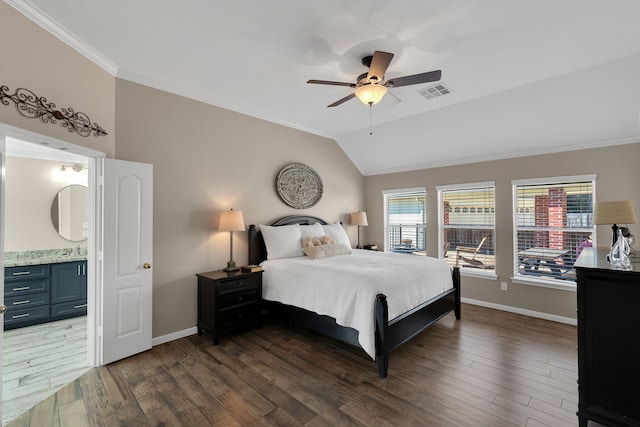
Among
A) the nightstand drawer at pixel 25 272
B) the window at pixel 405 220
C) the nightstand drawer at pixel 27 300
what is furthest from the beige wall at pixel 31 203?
the window at pixel 405 220

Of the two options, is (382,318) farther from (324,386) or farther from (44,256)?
(44,256)

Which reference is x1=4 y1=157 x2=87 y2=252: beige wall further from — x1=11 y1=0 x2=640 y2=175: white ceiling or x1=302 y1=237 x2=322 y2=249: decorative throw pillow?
x1=302 y1=237 x2=322 y2=249: decorative throw pillow

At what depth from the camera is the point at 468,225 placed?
5.01m

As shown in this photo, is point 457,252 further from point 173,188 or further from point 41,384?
point 41,384

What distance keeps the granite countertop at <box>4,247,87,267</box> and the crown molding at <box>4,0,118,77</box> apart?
286 centimetres

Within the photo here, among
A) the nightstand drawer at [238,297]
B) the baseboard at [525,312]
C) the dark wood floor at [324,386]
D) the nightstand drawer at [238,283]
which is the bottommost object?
the dark wood floor at [324,386]

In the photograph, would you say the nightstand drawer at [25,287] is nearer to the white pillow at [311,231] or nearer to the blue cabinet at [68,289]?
the blue cabinet at [68,289]

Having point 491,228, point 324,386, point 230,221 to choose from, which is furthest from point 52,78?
point 491,228

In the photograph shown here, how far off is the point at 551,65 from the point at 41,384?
570cm

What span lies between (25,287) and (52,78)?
3.06m

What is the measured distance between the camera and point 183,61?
2898 millimetres

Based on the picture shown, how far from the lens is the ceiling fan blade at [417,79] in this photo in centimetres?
239

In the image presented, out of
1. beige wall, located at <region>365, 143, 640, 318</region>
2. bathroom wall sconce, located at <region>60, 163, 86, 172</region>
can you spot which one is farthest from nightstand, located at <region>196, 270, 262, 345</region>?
beige wall, located at <region>365, 143, 640, 318</region>

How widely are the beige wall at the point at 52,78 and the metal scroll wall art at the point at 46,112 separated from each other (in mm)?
33
